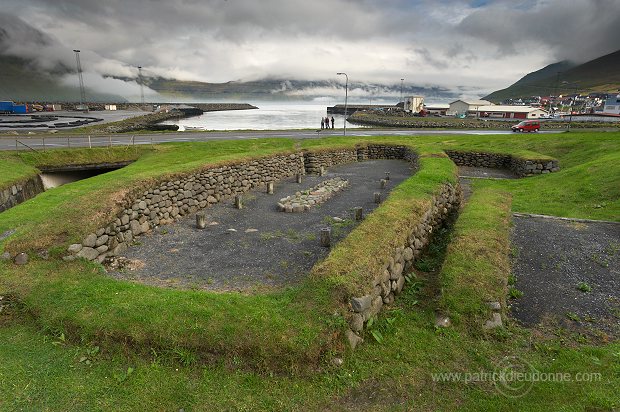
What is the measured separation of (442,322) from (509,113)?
136258mm

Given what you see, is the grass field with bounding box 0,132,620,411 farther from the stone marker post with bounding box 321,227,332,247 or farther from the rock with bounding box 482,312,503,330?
the stone marker post with bounding box 321,227,332,247

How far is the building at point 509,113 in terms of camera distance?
122 metres

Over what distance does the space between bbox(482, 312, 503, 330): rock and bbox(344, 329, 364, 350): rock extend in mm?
2699

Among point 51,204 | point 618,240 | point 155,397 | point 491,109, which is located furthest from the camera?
point 491,109

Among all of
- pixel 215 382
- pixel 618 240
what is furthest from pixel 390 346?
pixel 618 240

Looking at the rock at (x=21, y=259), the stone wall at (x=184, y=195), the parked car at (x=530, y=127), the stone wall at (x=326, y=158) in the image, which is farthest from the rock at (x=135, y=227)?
the parked car at (x=530, y=127)

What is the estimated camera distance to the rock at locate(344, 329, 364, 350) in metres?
7.28

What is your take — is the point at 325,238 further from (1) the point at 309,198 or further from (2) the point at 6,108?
(2) the point at 6,108

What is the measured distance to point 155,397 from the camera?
20.5 feet

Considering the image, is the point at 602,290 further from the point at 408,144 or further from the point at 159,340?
the point at 408,144

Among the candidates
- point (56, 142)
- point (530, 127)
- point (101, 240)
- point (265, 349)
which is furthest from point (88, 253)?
point (530, 127)

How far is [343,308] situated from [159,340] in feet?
12.2

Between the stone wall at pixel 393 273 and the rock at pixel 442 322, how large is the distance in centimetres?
129

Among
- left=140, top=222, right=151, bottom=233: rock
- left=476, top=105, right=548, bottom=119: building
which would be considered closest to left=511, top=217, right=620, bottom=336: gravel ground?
left=140, top=222, right=151, bottom=233: rock
